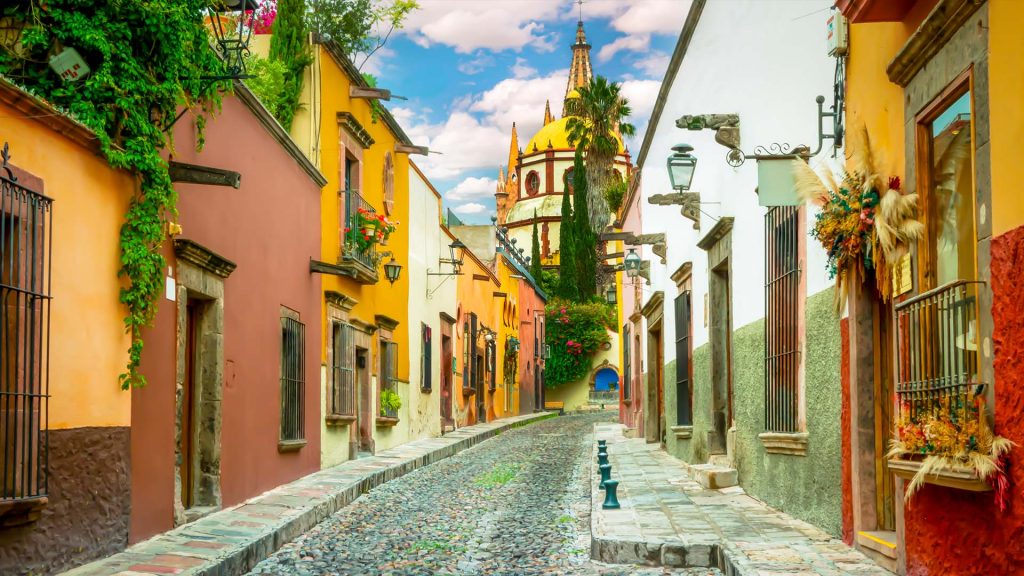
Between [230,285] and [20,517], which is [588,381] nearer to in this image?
[230,285]

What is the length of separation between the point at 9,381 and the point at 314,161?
392 inches

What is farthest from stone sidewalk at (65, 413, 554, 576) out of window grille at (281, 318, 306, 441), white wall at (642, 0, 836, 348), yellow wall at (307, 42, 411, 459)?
white wall at (642, 0, 836, 348)

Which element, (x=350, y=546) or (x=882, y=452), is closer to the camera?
(x=882, y=452)

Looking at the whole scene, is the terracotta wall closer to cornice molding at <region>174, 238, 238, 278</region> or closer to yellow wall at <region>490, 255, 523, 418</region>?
cornice molding at <region>174, 238, 238, 278</region>

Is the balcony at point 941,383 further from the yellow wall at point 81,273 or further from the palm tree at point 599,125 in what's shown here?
the palm tree at point 599,125

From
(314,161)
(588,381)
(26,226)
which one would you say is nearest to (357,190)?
(314,161)

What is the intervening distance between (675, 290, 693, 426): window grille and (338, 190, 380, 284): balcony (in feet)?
15.7

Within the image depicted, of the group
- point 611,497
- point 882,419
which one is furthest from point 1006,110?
point 611,497

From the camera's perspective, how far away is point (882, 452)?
7.23 m

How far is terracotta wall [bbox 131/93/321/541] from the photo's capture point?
8547 millimetres

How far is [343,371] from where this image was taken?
16.4 meters

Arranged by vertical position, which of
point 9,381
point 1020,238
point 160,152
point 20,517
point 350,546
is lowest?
point 350,546

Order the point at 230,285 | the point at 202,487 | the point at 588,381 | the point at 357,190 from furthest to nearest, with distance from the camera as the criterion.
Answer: the point at 588,381, the point at 357,190, the point at 230,285, the point at 202,487

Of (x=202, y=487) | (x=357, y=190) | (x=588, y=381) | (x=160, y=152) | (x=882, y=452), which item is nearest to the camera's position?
(x=882, y=452)
